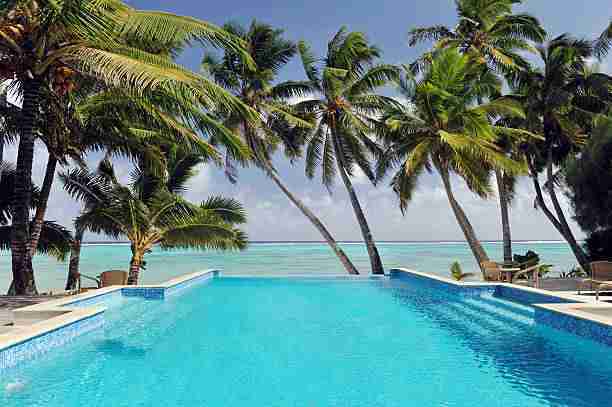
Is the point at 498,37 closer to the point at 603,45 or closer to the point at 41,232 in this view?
the point at 603,45

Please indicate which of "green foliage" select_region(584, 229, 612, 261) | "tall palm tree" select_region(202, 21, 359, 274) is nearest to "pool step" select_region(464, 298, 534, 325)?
"green foliage" select_region(584, 229, 612, 261)

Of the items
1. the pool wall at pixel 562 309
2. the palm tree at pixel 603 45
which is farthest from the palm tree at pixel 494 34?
the pool wall at pixel 562 309

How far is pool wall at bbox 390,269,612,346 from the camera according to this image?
596 centimetres

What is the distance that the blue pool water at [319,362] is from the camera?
4.36m

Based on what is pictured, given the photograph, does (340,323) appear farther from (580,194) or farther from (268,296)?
(580,194)

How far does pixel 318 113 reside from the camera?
1708cm

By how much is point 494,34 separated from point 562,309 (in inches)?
529

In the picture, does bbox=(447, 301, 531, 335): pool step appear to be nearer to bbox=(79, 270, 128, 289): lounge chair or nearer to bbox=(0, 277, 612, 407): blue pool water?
bbox=(0, 277, 612, 407): blue pool water

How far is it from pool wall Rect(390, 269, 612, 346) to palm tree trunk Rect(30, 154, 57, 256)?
8.50 metres

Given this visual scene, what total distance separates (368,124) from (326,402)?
13594 mm

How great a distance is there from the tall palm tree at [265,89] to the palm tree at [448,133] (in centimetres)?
324

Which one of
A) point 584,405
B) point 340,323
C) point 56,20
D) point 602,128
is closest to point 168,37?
point 56,20

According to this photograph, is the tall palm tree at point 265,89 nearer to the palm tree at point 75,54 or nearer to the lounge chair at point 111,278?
the lounge chair at point 111,278

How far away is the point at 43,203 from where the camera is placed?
986cm
